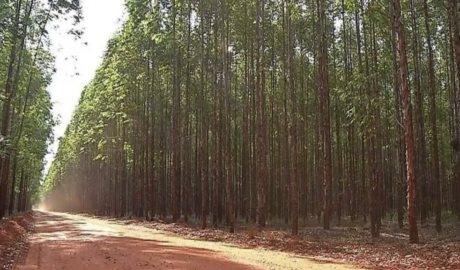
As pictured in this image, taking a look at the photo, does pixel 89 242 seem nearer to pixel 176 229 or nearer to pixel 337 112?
pixel 176 229

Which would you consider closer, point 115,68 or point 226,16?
point 226,16

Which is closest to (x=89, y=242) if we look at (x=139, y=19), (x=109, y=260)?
(x=109, y=260)

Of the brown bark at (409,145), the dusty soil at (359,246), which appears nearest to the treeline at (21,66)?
the dusty soil at (359,246)

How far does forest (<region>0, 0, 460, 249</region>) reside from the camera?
19.0 metres

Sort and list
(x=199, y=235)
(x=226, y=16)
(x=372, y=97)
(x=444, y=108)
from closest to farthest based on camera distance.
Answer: (x=372, y=97), (x=199, y=235), (x=226, y=16), (x=444, y=108)

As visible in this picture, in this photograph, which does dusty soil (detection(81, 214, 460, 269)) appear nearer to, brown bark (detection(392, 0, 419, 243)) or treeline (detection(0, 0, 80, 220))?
brown bark (detection(392, 0, 419, 243))

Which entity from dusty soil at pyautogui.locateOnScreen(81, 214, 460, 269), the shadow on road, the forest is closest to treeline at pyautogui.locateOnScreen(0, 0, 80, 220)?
the forest

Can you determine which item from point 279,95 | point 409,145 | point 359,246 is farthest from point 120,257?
point 279,95

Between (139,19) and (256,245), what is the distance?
1977 centimetres

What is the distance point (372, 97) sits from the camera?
56.3ft

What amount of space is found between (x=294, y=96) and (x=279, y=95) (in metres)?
11.1

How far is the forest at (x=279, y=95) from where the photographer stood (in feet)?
62.3

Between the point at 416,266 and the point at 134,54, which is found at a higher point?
the point at 134,54

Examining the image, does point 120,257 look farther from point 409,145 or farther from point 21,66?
point 21,66
